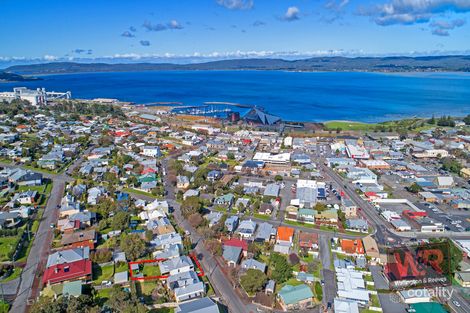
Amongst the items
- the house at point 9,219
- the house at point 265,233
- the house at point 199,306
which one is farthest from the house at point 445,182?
the house at point 9,219

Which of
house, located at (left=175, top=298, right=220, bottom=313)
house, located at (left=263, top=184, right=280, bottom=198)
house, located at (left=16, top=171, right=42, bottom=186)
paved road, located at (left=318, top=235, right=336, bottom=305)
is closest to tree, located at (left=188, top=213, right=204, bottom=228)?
house, located at (left=263, top=184, right=280, bottom=198)

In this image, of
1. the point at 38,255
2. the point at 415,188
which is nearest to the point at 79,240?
the point at 38,255

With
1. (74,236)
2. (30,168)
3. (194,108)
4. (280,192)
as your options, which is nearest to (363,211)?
(280,192)

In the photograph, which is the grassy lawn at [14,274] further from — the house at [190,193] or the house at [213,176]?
the house at [213,176]

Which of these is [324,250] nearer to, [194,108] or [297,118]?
[297,118]

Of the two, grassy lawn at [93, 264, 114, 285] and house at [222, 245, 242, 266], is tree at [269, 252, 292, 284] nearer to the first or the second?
house at [222, 245, 242, 266]

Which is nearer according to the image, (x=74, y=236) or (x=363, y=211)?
(x=74, y=236)

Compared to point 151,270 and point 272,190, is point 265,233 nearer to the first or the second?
point 272,190
